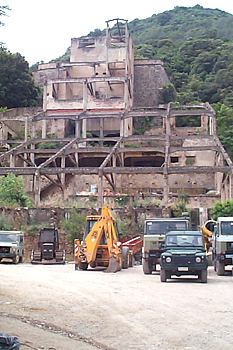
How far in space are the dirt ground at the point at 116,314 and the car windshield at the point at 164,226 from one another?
5.32 metres

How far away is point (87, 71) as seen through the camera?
7562 centimetres

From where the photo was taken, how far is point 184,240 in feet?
74.8

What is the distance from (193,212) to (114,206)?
542 cm

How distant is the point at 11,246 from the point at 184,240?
11769 mm

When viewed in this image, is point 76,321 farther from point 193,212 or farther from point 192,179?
point 192,179

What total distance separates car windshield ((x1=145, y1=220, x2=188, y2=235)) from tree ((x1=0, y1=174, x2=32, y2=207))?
19.3 meters

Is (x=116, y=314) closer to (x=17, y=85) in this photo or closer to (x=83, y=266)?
(x=83, y=266)

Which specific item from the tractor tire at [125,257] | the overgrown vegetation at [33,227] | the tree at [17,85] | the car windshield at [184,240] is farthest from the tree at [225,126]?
the car windshield at [184,240]

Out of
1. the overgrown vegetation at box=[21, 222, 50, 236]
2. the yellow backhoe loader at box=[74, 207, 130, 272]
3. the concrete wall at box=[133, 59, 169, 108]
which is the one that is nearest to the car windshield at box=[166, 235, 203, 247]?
the yellow backhoe loader at box=[74, 207, 130, 272]

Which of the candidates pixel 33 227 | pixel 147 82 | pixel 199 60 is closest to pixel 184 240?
pixel 33 227

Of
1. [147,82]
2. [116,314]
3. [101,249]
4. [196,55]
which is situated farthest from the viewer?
[196,55]

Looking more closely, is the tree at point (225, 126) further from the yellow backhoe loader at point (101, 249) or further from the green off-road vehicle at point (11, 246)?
the yellow backhoe loader at point (101, 249)

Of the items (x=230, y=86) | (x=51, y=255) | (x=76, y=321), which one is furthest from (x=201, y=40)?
(x=76, y=321)

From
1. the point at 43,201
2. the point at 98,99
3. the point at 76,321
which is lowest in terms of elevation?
the point at 43,201
